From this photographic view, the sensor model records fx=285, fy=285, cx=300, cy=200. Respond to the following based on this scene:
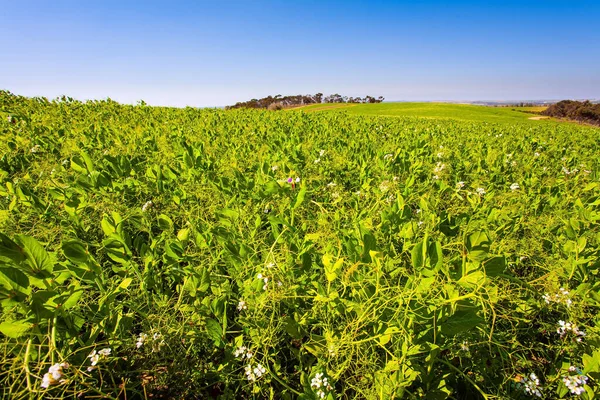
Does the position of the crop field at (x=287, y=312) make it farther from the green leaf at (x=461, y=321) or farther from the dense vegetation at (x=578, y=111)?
the dense vegetation at (x=578, y=111)

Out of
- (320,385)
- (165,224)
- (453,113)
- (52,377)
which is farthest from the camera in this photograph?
(453,113)

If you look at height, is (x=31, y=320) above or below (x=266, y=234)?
above

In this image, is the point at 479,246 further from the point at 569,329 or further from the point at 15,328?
the point at 15,328

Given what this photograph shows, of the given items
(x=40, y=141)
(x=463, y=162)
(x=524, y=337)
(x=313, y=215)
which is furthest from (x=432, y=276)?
(x=40, y=141)

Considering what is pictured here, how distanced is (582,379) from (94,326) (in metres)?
1.97

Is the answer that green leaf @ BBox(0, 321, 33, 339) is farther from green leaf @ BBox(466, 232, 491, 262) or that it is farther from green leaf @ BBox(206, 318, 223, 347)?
green leaf @ BBox(466, 232, 491, 262)

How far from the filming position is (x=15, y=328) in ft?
2.92

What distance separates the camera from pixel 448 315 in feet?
3.51

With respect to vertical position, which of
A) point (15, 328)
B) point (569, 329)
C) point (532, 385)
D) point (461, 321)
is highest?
point (15, 328)

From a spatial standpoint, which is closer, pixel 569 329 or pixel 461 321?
pixel 461 321

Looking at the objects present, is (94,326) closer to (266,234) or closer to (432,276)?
(266,234)

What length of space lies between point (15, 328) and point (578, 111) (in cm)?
3900

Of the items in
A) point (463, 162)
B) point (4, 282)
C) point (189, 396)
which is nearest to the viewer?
point (4, 282)

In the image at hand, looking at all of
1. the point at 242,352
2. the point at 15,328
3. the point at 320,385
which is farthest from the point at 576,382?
the point at 15,328
